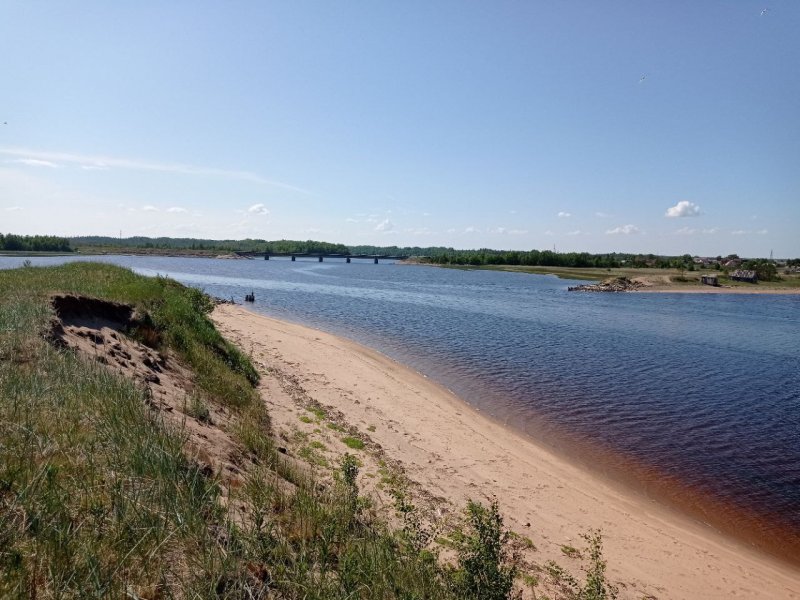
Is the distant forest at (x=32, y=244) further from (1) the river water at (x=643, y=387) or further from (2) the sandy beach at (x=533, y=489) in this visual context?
(2) the sandy beach at (x=533, y=489)

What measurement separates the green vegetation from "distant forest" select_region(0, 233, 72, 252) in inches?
7045

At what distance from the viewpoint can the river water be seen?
14328 mm

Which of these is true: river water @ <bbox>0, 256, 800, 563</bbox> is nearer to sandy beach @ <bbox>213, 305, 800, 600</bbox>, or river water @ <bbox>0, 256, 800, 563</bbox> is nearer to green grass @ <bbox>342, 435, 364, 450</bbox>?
sandy beach @ <bbox>213, 305, 800, 600</bbox>

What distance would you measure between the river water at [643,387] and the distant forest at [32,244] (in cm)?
14182

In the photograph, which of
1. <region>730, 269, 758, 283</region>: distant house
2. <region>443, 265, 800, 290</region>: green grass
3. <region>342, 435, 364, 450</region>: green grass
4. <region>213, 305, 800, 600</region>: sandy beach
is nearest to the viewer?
<region>213, 305, 800, 600</region>: sandy beach

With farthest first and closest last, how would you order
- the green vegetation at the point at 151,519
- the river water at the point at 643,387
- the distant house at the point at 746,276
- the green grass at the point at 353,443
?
the distant house at the point at 746,276, the river water at the point at 643,387, the green grass at the point at 353,443, the green vegetation at the point at 151,519

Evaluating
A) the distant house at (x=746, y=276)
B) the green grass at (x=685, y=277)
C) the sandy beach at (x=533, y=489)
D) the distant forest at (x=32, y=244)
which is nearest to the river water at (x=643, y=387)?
the sandy beach at (x=533, y=489)

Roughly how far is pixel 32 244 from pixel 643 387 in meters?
185

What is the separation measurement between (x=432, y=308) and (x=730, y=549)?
44.3 meters

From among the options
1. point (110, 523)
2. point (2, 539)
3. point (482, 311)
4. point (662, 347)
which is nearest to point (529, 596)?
point (110, 523)

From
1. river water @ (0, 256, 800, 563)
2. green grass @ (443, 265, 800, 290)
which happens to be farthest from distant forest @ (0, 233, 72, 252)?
green grass @ (443, 265, 800, 290)

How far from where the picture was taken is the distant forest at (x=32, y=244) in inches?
5846

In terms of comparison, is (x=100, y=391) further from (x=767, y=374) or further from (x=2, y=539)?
(x=767, y=374)

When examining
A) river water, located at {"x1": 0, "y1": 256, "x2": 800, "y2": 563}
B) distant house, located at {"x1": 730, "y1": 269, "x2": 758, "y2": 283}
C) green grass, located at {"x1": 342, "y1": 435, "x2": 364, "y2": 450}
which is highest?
distant house, located at {"x1": 730, "y1": 269, "x2": 758, "y2": 283}
